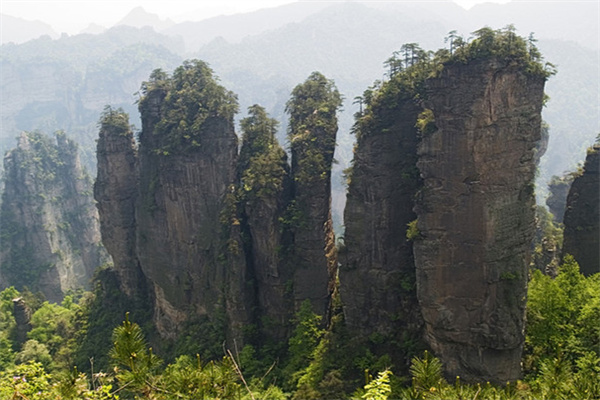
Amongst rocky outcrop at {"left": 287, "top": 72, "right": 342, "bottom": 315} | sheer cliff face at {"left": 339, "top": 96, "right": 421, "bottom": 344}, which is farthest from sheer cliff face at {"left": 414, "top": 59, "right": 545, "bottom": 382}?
rocky outcrop at {"left": 287, "top": 72, "right": 342, "bottom": 315}

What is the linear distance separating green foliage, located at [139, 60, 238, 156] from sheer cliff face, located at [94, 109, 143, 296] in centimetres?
425

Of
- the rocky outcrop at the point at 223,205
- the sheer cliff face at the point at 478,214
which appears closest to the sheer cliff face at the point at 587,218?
the sheer cliff face at the point at 478,214

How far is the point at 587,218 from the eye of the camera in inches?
1115

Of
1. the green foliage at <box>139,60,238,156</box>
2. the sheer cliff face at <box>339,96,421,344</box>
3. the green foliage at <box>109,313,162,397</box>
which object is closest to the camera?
the green foliage at <box>109,313,162,397</box>

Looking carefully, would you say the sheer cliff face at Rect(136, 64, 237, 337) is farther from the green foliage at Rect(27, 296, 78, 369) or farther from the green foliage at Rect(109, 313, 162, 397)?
the green foliage at Rect(109, 313, 162, 397)

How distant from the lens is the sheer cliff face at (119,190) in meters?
39.7

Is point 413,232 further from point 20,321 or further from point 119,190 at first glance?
point 20,321

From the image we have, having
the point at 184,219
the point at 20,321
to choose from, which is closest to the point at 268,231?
the point at 184,219

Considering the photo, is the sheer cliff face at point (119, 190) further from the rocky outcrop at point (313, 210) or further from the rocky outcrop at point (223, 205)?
the rocky outcrop at point (313, 210)

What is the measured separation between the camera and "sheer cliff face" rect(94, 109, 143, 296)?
130 feet

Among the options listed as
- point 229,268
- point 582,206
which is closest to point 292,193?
point 229,268

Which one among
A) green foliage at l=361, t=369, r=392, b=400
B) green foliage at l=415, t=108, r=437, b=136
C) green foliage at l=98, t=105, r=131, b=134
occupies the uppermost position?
green foliage at l=98, t=105, r=131, b=134

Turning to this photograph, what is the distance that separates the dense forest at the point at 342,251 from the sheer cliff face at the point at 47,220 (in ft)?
90.7

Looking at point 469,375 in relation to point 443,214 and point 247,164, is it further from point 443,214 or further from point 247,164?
point 247,164
